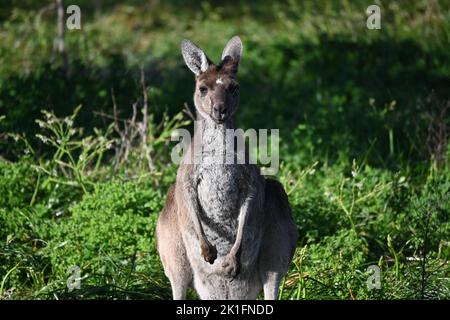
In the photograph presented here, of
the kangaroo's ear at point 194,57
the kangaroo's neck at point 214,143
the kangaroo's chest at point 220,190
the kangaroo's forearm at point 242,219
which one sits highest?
the kangaroo's ear at point 194,57

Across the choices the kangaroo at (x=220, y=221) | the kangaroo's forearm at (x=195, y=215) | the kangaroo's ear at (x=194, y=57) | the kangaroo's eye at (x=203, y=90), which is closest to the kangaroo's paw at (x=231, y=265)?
the kangaroo at (x=220, y=221)

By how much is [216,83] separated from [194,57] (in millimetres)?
235

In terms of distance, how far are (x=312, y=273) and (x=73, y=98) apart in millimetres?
3008

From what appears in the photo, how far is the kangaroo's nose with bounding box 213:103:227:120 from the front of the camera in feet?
14.7

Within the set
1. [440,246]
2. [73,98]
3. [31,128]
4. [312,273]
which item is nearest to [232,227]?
[312,273]

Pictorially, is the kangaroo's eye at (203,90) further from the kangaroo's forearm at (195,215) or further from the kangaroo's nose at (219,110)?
the kangaroo's forearm at (195,215)

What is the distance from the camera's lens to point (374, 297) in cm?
523

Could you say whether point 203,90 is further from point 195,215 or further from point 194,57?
point 195,215

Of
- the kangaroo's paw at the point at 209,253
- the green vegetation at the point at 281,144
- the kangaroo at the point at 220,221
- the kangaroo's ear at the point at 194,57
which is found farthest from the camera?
the green vegetation at the point at 281,144

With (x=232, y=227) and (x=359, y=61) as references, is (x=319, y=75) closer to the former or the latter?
(x=359, y=61)

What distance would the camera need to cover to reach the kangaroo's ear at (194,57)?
4.69m

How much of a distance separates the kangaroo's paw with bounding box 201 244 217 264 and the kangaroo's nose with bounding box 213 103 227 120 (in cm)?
59

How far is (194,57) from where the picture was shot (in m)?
4.73

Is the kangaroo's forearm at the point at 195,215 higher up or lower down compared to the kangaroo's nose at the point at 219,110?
lower down
